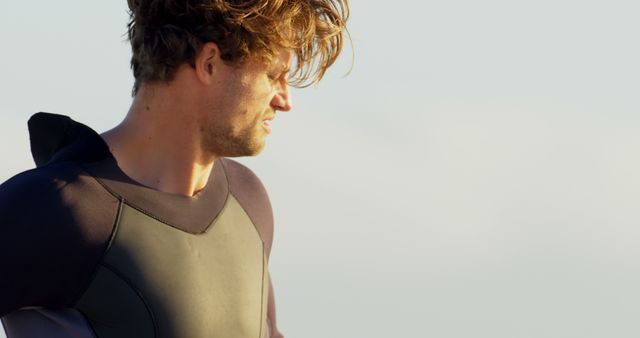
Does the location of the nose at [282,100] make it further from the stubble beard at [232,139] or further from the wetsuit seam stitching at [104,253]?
the wetsuit seam stitching at [104,253]

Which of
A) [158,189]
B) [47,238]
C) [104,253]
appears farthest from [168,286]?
[47,238]

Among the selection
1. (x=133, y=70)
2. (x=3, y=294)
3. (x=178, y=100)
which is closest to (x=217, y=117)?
(x=178, y=100)

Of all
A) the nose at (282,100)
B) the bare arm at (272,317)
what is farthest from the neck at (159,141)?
the bare arm at (272,317)

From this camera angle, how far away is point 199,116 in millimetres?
4523

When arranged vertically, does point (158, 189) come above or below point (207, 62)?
below

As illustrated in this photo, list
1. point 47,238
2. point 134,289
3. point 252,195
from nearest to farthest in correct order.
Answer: point 47,238
point 134,289
point 252,195

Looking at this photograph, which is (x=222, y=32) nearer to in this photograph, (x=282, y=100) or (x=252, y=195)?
(x=282, y=100)

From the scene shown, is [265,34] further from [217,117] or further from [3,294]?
[3,294]

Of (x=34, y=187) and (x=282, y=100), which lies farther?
(x=282, y=100)

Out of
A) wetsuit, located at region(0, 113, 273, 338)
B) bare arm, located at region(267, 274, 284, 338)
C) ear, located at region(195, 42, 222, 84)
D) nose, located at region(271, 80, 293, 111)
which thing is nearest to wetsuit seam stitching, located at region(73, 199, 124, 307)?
wetsuit, located at region(0, 113, 273, 338)

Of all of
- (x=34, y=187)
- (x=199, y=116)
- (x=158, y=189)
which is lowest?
(x=34, y=187)

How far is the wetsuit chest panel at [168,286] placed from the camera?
14.5 feet

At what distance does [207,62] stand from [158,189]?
0.54 m

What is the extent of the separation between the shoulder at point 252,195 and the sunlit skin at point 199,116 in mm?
568
